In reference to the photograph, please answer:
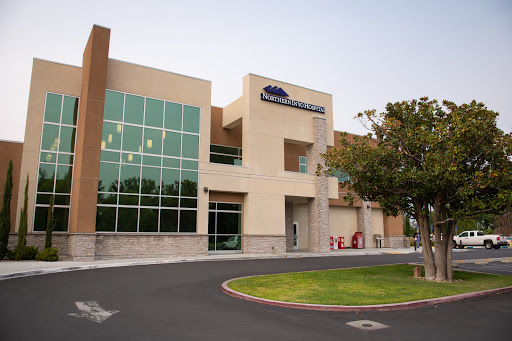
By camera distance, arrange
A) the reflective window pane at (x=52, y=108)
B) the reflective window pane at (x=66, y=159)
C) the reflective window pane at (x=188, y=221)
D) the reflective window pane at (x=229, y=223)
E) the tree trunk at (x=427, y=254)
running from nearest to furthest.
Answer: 1. the tree trunk at (x=427, y=254)
2. the reflective window pane at (x=52, y=108)
3. the reflective window pane at (x=66, y=159)
4. the reflective window pane at (x=188, y=221)
5. the reflective window pane at (x=229, y=223)

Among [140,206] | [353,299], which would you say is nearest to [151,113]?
[140,206]

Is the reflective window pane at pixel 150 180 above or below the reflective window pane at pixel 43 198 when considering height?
above

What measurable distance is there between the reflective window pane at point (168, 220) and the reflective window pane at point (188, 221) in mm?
397

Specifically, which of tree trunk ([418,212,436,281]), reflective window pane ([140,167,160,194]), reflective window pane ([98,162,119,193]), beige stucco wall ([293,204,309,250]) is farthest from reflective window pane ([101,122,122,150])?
tree trunk ([418,212,436,281])

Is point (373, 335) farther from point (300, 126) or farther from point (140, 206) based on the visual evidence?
point (300, 126)

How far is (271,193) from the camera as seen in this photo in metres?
28.9

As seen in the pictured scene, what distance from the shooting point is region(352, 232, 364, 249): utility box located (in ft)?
117

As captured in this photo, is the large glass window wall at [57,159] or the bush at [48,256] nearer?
the bush at [48,256]

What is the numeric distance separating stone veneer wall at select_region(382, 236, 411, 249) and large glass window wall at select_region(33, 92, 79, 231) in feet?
94.5

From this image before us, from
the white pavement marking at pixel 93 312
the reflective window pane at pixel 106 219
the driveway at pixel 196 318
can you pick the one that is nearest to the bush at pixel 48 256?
the reflective window pane at pixel 106 219

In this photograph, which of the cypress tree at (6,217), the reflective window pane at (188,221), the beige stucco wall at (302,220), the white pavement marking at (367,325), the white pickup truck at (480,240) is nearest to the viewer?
the white pavement marking at (367,325)

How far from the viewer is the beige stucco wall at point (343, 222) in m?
35.6

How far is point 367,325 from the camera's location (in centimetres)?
775

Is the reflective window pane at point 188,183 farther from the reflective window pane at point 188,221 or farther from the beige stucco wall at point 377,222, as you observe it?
the beige stucco wall at point 377,222
